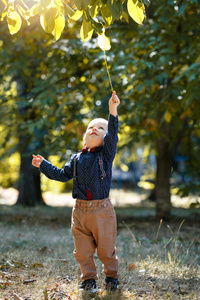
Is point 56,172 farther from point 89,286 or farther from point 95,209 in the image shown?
point 89,286

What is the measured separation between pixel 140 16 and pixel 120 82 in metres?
3.22

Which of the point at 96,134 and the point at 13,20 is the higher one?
the point at 13,20

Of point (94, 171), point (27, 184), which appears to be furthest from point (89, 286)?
point (27, 184)

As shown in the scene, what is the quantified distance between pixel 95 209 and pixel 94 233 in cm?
21

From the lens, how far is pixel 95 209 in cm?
299

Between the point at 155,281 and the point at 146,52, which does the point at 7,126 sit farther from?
the point at 155,281

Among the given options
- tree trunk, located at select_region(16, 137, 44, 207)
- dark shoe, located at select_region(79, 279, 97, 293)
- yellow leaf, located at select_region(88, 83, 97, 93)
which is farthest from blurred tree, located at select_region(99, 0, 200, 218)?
tree trunk, located at select_region(16, 137, 44, 207)

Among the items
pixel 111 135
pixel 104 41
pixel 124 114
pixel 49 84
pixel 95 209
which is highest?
pixel 49 84

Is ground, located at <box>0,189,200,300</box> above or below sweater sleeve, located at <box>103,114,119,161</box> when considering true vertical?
below

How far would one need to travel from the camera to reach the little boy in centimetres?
300

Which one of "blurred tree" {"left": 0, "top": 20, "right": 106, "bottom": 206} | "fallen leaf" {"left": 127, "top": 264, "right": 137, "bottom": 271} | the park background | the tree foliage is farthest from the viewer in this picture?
"blurred tree" {"left": 0, "top": 20, "right": 106, "bottom": 206}

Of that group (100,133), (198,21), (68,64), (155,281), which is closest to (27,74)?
(68,64)

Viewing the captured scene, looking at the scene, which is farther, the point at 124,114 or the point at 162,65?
the point at 124,114

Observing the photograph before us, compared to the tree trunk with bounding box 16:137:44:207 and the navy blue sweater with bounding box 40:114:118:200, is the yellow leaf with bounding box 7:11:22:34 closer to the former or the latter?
the navy blue sweater with bounding box 40:114:118:200
